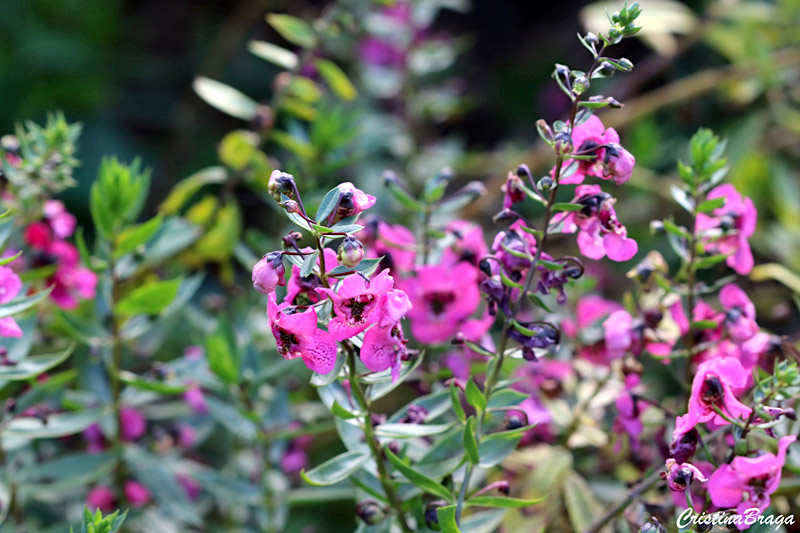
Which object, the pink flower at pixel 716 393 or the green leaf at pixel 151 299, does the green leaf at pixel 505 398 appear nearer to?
the pink flower at pixel 716 393

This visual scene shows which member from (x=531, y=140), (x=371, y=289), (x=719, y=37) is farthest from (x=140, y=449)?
(x=531, y=140)

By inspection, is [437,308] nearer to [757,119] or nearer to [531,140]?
[757,119]

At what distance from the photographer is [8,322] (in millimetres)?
658

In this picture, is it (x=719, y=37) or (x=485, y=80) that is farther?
(x=485, y=80)

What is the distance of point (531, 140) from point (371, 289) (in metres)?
1.56

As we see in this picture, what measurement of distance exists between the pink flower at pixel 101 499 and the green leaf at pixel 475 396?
526 millimetres

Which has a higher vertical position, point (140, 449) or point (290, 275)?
point (290, 275)

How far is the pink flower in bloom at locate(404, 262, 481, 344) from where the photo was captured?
0.80 m

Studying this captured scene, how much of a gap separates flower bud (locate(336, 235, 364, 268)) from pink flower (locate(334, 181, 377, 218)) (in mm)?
28

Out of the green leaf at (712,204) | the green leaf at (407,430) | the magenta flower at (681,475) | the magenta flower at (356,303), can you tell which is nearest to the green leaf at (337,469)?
the green leaf at (407,430)

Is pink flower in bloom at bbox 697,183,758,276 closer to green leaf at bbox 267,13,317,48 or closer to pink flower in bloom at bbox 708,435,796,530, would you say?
pink flower in bloom at bbox 708,435,796,530

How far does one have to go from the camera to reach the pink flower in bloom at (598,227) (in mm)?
614

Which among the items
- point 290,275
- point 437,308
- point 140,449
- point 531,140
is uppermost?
point 290,275

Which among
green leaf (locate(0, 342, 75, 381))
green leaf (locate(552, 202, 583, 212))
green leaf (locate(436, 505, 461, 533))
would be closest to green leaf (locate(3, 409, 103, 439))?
green leaf (locate(0, 342, 75, 381))
